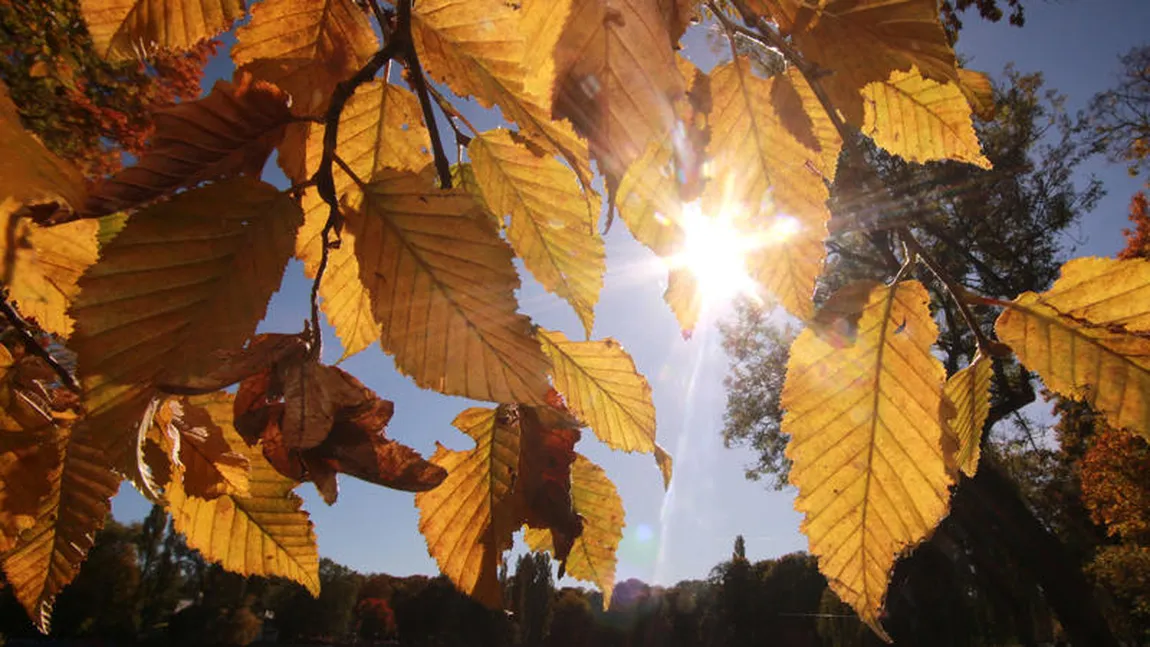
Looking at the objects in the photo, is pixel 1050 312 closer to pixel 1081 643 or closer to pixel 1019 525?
pixel 1081 643

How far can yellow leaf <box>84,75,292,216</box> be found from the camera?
0.32 m

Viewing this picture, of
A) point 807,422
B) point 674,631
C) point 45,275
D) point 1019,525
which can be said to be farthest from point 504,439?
point 674,631

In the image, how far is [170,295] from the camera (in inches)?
12.9

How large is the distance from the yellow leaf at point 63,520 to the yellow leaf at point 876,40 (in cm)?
66

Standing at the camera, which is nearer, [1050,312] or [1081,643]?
[1050,312]

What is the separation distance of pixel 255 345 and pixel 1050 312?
589mm

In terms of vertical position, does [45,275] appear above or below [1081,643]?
above

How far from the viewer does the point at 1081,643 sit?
27.3ft

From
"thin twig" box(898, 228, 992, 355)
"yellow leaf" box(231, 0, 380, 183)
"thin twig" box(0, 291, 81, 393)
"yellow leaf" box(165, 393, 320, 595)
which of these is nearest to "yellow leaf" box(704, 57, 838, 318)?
"thin twig" box(898, 228, 992, 355)

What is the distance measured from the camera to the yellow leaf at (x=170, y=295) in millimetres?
314

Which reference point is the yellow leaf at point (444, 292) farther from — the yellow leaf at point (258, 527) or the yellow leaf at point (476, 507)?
the yellow leaf at point (258, 527)

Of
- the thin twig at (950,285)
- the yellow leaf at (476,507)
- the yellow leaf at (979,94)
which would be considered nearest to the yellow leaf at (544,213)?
the yellow leaf at (476,507)

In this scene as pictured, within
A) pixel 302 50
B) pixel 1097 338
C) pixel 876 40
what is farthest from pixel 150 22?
pixel 1097 338

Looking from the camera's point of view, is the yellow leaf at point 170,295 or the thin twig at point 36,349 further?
the thin twig at point 36,349
